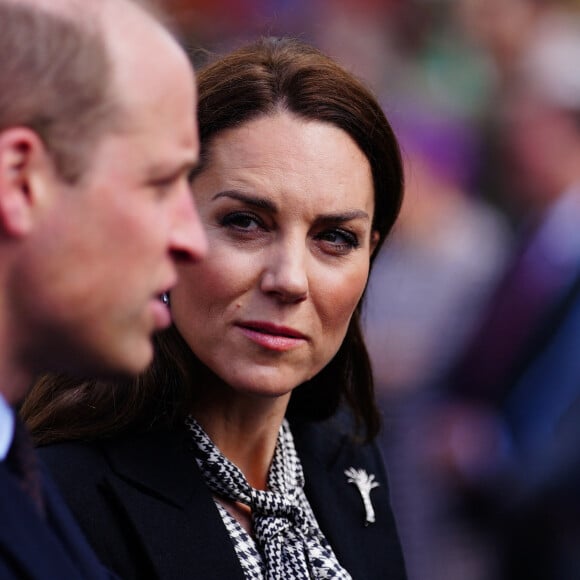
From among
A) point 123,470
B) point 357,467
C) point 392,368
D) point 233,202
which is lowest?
point 392,368

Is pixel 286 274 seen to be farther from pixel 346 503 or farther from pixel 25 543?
pixel 25 543

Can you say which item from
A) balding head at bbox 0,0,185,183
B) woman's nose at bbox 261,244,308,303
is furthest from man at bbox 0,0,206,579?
woman's nose at bbox 261,244,308,303

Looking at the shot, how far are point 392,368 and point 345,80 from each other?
2971 mm

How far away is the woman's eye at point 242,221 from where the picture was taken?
2609 mm

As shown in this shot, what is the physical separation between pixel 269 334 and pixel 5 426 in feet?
3.25

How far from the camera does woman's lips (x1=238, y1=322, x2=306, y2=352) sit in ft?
8.41

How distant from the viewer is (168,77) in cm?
175

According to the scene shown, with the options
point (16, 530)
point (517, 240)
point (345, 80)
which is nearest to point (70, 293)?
point (16, 530)

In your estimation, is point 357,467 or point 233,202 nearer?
point 233,202

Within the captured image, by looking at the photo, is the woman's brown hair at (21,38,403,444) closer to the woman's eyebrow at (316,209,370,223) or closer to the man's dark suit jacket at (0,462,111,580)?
the woman's eyebrow at (316,209,370,223)

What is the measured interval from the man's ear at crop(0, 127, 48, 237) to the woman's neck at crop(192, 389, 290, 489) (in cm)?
118

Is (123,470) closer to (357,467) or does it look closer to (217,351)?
(217,351)

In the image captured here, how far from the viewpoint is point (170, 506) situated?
252 centimetres

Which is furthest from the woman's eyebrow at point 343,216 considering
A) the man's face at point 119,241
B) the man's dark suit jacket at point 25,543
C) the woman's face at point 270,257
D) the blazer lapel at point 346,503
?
the man's dark suit jacket at point 25,543
